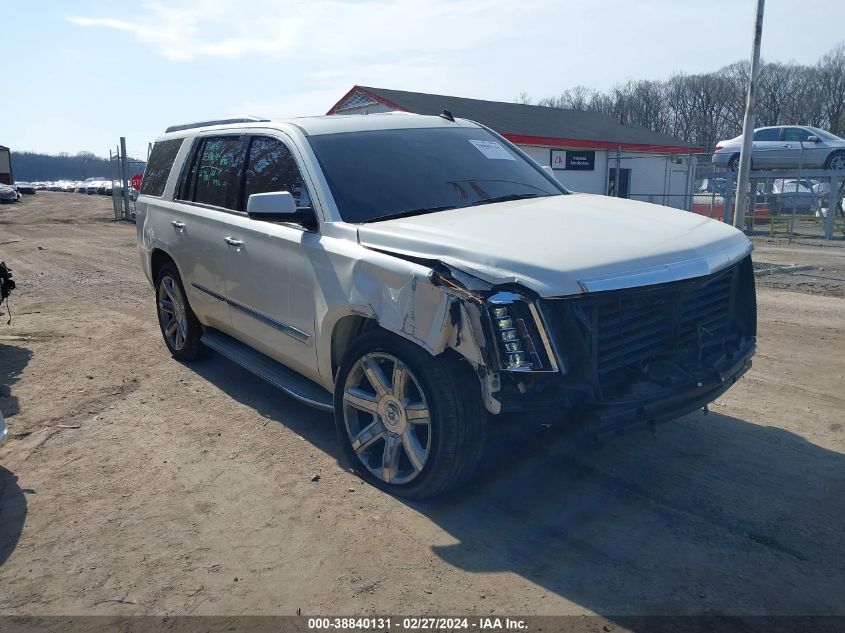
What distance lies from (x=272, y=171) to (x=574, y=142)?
2481 centimetres

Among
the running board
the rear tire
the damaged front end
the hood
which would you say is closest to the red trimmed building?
the rear tire

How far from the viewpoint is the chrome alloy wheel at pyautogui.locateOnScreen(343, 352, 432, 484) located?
374cm

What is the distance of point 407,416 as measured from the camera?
3.77m

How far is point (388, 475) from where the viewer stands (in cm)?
395

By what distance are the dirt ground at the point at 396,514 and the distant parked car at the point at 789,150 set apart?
21289 mm

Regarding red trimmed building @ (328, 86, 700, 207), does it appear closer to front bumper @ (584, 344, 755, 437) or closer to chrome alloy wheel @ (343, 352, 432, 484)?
chrome alloy wheel @ (343, 352, 432, 484)

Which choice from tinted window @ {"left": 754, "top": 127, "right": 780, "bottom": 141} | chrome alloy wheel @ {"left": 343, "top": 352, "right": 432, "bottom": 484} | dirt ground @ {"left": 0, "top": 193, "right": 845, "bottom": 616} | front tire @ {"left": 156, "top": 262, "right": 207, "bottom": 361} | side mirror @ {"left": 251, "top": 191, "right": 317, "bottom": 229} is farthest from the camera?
tinted window @ {"left": 754, "top": 127, "right": 780, "bottom": 141}

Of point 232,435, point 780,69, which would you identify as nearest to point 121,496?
point 232,435

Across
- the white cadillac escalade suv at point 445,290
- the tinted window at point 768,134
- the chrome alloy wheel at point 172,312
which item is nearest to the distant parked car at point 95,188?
the tinted window at point 768,134

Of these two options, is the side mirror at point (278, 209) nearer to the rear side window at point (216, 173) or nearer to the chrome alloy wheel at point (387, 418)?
the chrome alloy wheel at point (387, 418)

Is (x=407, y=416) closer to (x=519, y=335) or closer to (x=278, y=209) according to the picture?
(x=519, y=335)

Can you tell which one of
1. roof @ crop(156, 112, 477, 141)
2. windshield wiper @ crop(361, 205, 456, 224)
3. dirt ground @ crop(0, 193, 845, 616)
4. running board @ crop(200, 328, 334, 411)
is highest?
roof @ crop(156, 112, 477, 141)

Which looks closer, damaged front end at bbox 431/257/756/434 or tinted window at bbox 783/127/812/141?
damaged front end at bbox 431/257/756/434

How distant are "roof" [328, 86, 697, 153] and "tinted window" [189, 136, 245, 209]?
20.0 meters
